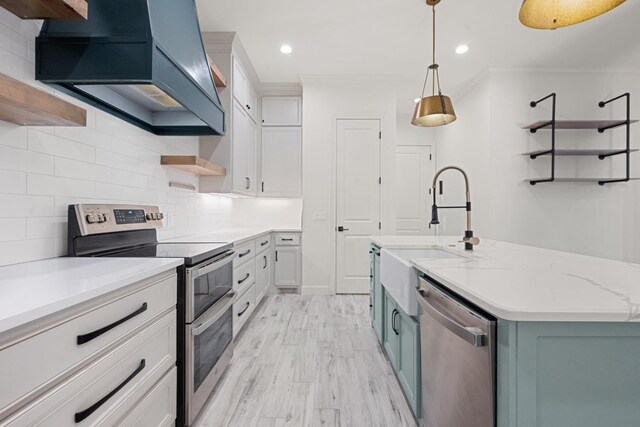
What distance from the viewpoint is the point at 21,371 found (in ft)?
2.26

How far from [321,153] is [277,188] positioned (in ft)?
2.68

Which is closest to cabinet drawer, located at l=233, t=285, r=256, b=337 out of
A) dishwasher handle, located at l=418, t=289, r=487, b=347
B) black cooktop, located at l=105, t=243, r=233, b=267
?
black cooktop, located at l=105, t=243, r=233, b=267

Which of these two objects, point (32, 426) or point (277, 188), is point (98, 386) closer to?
point (32, 426)

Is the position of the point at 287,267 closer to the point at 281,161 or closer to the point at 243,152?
the point at 281,161

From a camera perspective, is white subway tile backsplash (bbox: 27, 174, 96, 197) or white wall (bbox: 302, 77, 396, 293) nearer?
white subway tile backsplash (bbox: 27, 174, 96, 197)

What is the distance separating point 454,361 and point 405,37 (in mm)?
3084

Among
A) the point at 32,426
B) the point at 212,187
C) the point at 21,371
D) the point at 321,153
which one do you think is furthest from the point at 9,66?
the point at 321,153

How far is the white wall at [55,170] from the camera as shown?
1.25m

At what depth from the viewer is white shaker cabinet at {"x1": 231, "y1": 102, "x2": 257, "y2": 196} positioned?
3.26m

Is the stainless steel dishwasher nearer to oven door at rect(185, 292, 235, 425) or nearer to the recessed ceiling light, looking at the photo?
oven door at rect(185, 292, 235, 425)

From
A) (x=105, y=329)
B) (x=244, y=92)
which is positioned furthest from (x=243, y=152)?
(x=105, y=329)

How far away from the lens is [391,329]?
2.02m

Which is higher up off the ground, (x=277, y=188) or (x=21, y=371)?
(x=277, y=188)

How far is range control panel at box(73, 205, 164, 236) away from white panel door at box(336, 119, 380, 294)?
2390mm
